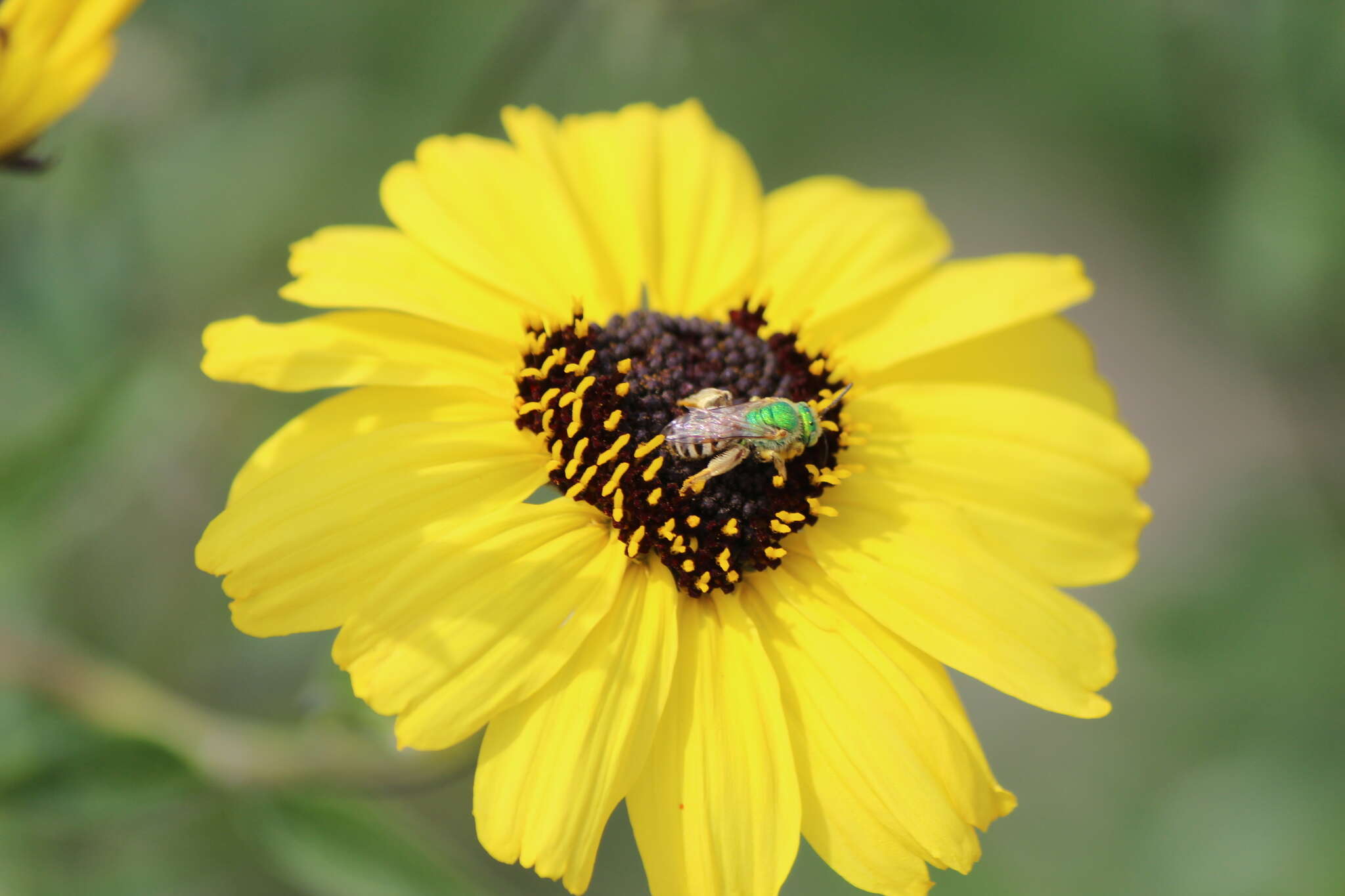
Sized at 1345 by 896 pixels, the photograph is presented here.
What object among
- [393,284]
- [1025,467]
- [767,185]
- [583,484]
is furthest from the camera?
[767,185]

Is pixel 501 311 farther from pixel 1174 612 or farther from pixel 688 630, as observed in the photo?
pixel 1174 612

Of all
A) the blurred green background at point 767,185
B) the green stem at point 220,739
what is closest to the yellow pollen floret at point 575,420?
the blurred green background at point 767,185

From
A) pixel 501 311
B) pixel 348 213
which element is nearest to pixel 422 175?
pixel 501 311

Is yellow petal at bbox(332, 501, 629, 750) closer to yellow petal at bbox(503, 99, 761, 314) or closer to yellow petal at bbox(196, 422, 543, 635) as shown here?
yellow petal at bbox(196, 422, 543, 635)

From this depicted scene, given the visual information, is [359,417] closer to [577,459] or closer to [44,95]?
[577,459]

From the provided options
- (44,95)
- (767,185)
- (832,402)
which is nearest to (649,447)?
(832,402)

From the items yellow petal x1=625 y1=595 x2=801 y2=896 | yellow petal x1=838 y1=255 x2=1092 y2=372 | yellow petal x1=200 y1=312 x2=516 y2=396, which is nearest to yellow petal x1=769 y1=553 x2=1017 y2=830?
yellow petal x1=625 y1=595 x2=801 y2=896

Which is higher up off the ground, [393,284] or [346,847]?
[393,284]

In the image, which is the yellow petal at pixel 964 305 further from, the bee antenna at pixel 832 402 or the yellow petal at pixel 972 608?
the yellow petal at pixel 972 608
